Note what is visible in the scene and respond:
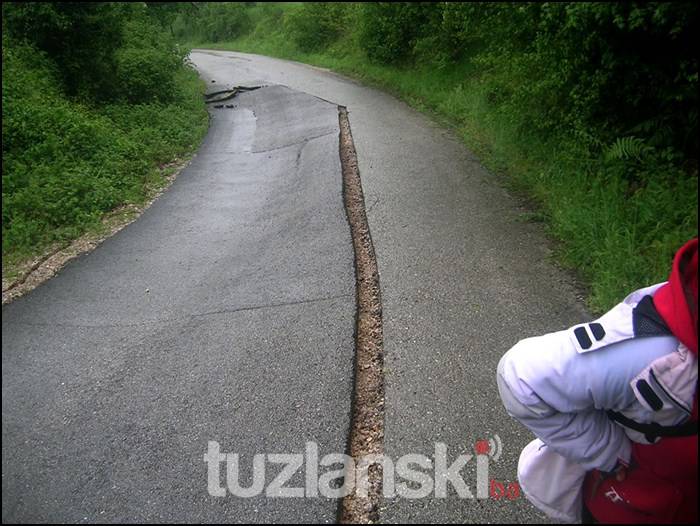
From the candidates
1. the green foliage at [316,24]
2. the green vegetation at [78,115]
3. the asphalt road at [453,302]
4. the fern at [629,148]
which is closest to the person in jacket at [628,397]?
the asphalt road at [453,302]

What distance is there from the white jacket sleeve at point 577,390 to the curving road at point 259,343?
0.81m

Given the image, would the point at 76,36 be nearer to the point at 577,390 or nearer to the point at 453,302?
the point at 453,302

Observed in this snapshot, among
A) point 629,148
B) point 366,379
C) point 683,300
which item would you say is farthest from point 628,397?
point 629,148

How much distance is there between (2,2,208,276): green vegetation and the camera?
337cm

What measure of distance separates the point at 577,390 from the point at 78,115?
20.6ft

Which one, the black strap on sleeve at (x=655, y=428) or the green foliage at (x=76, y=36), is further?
the green foliage at (x=76, y=36)

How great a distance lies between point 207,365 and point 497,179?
4610 millimetres

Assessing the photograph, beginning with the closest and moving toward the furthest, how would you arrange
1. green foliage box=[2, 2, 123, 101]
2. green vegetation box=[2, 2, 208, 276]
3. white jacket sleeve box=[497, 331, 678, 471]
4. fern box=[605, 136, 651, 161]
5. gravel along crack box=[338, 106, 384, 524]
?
white jacket sleeve box=[497, 331, 678, 471] → gravel along crack box=[338, 106, 384, 524] → green vegetation box=[2, 2, 208, 276] → fern box=[605, 136, 651, 161] → green foliage box=[2, 2, 123, 101]

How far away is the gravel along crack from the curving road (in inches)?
2.8

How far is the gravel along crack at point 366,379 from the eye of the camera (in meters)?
2.42

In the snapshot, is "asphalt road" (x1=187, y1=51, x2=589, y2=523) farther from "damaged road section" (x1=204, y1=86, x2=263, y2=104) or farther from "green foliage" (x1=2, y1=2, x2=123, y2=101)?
"damaged road section" (x1=204, y1=86, x2=263, y2=104)

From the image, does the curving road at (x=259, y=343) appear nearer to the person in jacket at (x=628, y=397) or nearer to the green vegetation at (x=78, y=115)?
the green vegetation at (x=78, y=115)

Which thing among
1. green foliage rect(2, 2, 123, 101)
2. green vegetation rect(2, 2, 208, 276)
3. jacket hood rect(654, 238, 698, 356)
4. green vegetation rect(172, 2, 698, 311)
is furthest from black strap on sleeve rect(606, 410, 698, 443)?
green foliage rect(2, 2, 123, 101)

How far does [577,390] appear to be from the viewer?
1.61m
